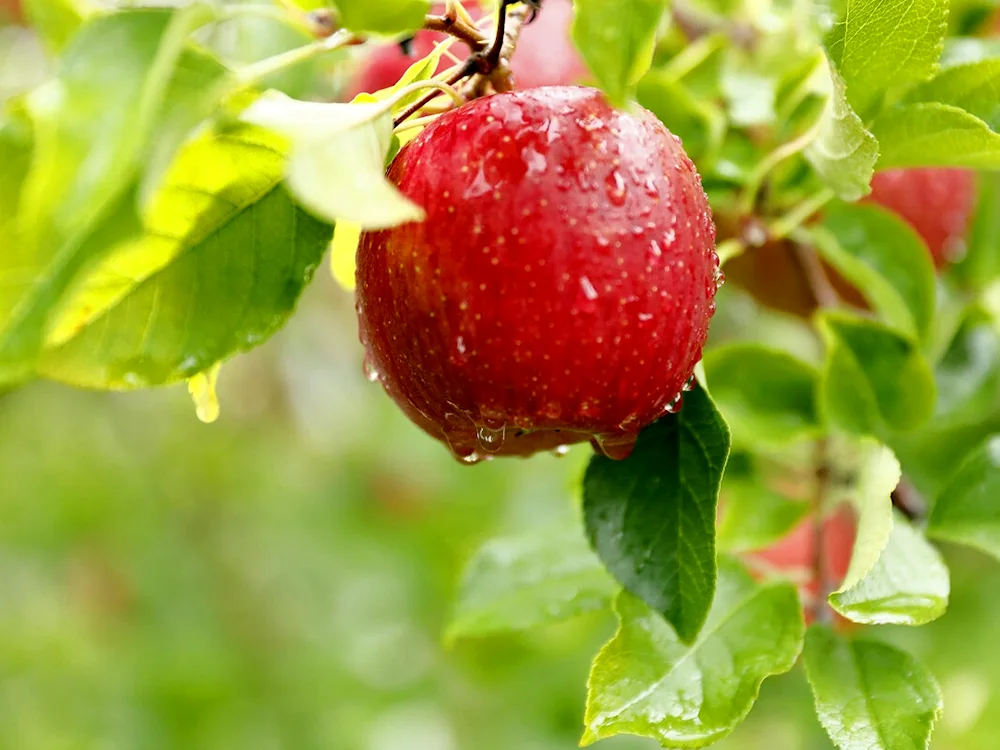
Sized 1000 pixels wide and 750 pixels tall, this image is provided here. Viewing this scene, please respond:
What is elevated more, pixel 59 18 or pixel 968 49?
pixel 59 18

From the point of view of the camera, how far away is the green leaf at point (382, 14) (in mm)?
493

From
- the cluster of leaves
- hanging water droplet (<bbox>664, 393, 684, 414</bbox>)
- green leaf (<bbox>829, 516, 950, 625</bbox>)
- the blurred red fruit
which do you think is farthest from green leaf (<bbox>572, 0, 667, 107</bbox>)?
the blurred red fruit

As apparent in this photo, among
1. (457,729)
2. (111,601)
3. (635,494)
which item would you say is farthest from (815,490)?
(111,601)

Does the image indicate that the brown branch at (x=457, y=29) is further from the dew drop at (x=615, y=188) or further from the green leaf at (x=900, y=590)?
the green leaf at (x=900, y=590)

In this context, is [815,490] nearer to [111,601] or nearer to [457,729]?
[457,729]

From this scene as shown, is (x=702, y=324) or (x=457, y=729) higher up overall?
(x=702, y=324)

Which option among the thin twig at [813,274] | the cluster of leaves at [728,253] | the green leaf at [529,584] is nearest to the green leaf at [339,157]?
the cluster of leaves at [728,253]

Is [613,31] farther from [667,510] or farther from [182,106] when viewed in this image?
[667,510]

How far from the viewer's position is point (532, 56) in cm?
97

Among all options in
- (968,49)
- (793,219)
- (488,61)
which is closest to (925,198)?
(968,49)

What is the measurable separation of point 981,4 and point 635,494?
0.73 meters

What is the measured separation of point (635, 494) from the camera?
655mm

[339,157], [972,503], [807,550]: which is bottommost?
[807,550]

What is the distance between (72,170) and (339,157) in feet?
0.35
